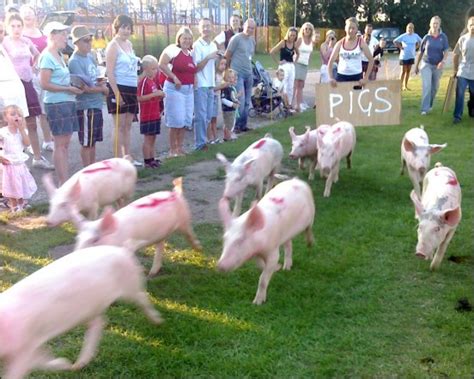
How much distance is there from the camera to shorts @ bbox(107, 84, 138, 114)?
23.8 feet

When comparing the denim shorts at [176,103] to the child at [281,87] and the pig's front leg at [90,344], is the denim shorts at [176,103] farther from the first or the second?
the pig's front leg at [90,344]

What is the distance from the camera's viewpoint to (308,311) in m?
4.08

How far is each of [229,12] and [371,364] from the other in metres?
32.3

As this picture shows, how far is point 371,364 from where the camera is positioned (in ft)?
11.3

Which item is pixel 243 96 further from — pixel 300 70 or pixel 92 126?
pixel 92 126

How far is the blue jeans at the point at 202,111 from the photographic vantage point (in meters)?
9.09

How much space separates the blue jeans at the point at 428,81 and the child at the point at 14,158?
9.19 metres

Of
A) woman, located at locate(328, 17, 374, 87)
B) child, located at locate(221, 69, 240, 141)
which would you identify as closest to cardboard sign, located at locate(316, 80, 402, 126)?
woman, located at locate(328, 17, 374, 87)

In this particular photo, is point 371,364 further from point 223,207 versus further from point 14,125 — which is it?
point 14,125

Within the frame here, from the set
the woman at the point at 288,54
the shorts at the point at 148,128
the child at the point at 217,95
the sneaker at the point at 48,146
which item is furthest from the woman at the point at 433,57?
the sneaker at the point at 48,146

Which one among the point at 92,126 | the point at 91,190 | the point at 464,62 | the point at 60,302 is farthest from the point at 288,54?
the point at 60,302

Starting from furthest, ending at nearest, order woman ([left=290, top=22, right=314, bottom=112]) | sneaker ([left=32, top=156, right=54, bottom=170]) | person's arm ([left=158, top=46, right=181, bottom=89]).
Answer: woman ([left=290, top=22, right=314, bottom=112]), person's arm ([left=158, top=46, right=181, bottom=89]), sneaker ([left=32, top=156, right=54, bottom=170])

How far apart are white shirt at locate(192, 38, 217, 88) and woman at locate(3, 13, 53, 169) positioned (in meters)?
2.61

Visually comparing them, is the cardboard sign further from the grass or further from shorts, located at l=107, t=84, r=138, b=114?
shorts, located at l=107, t=84, r=138, b=114
